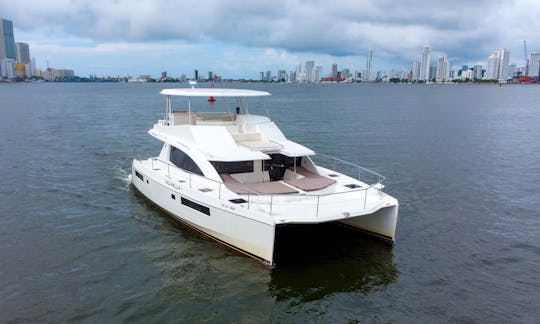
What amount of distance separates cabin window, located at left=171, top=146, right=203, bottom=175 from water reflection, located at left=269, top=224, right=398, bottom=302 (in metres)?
3.90

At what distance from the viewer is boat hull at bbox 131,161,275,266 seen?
11469 mm

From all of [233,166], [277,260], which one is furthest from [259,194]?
[233,166]

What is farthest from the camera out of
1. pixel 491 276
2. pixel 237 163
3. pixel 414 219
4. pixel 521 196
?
pixel 521 196

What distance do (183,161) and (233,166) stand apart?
7.42ft

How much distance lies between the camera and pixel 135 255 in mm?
12898

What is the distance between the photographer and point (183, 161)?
→ 52.0 feet

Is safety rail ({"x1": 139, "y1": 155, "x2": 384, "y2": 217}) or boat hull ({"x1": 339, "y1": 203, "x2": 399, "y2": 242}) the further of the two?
boat hull ({"x1": 339, "y1": 203, "x2": 399, "y2": 242})

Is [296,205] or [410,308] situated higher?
[296,205]

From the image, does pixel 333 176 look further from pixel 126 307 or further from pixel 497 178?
pixel 497 178

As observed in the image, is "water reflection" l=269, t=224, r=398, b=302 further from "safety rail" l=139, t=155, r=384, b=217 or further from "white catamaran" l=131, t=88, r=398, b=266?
"safety rail" l=139, t=155, r=384, b=217

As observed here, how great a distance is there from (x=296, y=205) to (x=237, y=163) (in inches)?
131

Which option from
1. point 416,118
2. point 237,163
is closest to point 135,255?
point 237,163

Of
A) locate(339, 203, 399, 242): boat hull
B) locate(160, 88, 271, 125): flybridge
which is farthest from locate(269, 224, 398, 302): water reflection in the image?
locate(160, 88, 271, 125): flybridge

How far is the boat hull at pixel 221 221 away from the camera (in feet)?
37.6
